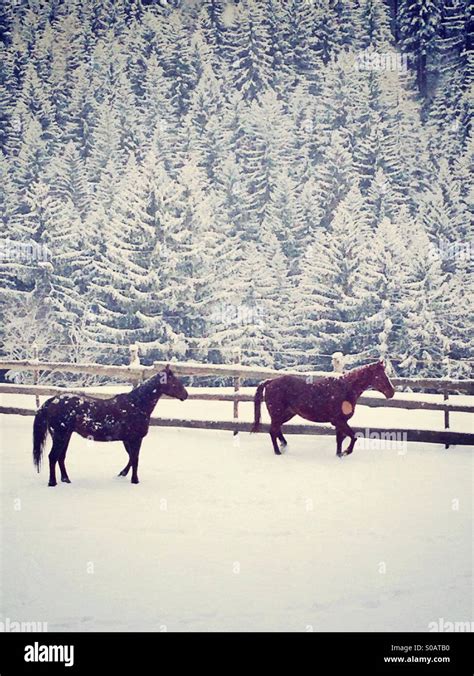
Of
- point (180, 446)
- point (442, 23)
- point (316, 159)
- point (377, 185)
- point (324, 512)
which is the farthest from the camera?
point (442, 23)

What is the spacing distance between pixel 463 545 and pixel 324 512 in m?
1.46

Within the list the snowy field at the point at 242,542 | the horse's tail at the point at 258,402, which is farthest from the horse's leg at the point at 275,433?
the horse's tail at the point at 258,402

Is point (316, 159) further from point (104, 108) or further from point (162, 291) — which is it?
point (162, 291)

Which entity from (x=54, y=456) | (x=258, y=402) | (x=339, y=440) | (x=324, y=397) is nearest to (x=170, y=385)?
(x=54, y=456)

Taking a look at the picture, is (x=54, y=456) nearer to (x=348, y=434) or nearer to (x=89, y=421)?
(x=89, y=421)

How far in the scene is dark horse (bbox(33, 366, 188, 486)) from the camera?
8008 mm

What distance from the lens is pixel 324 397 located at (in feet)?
32.1

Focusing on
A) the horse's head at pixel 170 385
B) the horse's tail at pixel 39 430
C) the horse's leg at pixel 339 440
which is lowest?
the horse's leg at pixel 339 440

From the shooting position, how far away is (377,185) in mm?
52844

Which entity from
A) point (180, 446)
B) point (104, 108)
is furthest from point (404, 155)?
point (180, 446)

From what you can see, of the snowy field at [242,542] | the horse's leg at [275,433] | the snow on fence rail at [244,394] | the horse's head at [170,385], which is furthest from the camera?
the snow on fence rail at [244,394]

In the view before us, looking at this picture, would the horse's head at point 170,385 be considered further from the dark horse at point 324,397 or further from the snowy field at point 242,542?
the dark horse at point 324,397

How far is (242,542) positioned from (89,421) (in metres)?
2.81

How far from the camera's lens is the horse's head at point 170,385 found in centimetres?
880
